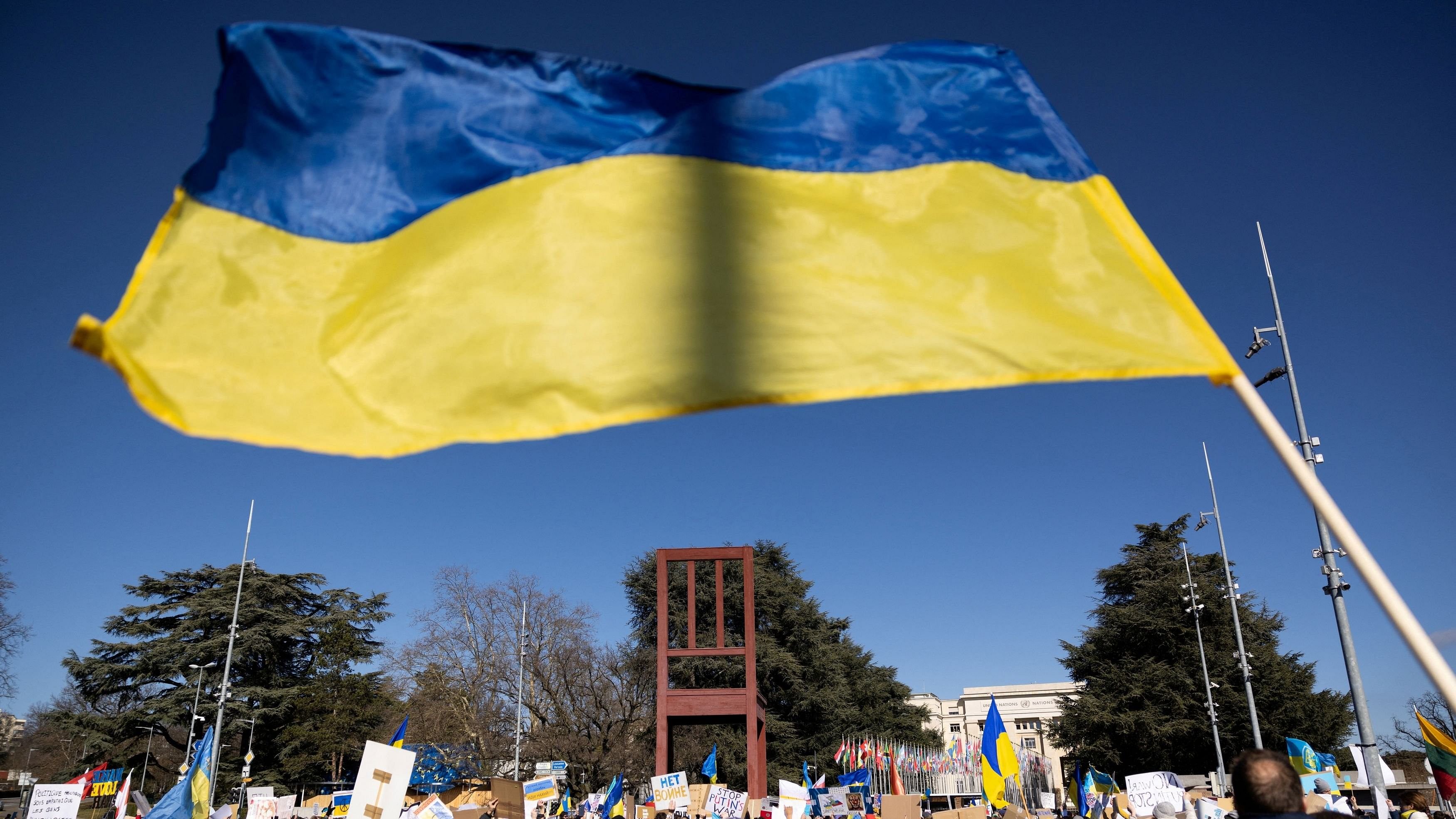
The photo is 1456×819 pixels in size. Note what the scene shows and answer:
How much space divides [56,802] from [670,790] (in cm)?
1070

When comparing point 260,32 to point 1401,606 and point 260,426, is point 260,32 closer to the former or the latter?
point 260,426

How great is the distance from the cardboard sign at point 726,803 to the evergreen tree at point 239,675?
36013 mm

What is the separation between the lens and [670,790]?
19.7 metres

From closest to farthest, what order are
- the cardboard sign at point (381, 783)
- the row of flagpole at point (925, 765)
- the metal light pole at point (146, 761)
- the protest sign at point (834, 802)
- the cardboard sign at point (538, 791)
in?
the cardboard sign at point (381, 783) → the cardboard sign at point (538, 791) → the protest sign at point (834, 802) → the metal light pole at point (146, 761) → the row of flagpole at point (925, 765)

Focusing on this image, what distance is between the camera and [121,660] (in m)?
47.8

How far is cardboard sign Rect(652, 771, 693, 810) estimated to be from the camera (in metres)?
19.5

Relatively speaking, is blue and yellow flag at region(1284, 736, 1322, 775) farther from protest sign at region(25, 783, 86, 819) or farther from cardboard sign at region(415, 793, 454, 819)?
protest sign at region(25, 783, 86, 819)

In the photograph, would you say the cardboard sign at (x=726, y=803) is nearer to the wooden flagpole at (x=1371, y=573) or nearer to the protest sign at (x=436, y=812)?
the protest sign at (x=436, y=812)

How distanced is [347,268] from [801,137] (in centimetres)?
188

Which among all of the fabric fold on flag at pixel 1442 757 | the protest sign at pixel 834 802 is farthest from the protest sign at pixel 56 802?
the fabric fold on flag at pixel 1442 757

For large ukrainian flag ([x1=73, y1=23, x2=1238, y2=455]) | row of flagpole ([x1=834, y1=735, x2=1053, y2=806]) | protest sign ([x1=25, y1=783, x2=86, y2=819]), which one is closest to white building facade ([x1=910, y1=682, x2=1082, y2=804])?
row of flagpole ([x1=834, y1=735, x2=1053, y2=806])

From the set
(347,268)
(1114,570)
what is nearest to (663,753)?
(347,268)

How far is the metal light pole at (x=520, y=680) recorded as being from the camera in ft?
136

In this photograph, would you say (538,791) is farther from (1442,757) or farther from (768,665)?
(768,665)
